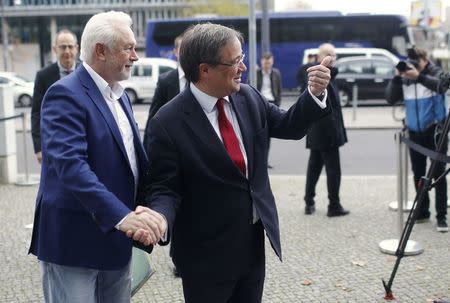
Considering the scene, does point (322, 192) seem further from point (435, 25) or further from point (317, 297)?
point (435, 25)

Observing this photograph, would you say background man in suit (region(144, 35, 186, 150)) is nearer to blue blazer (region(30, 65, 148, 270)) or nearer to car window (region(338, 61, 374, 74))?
blue blazer (region(30, 65, 148, 270))

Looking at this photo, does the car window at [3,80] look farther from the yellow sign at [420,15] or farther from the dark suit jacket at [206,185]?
the dark suit jacket at [206,185]

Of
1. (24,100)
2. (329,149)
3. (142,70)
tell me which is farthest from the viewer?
(24,100)

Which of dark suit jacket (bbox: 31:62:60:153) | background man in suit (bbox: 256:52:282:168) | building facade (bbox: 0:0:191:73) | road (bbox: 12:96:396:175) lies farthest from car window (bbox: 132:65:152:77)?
building facade (bbox: 0:0:191:73)

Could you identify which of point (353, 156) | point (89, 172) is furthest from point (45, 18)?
point (89, 172)

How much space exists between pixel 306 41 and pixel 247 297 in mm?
28634

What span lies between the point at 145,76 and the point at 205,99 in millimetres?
24382

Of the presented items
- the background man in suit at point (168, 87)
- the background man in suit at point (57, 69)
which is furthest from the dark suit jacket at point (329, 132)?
the background man in suit at point (57, 69)

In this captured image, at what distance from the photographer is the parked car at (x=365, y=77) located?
74.6 feet

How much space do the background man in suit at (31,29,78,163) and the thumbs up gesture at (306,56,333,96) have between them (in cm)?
336

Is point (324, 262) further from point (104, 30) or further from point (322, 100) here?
point (104, 30)

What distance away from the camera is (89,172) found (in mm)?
2422

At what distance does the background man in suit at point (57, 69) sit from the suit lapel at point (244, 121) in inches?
124

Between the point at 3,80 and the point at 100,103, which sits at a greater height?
the point at 100,103
